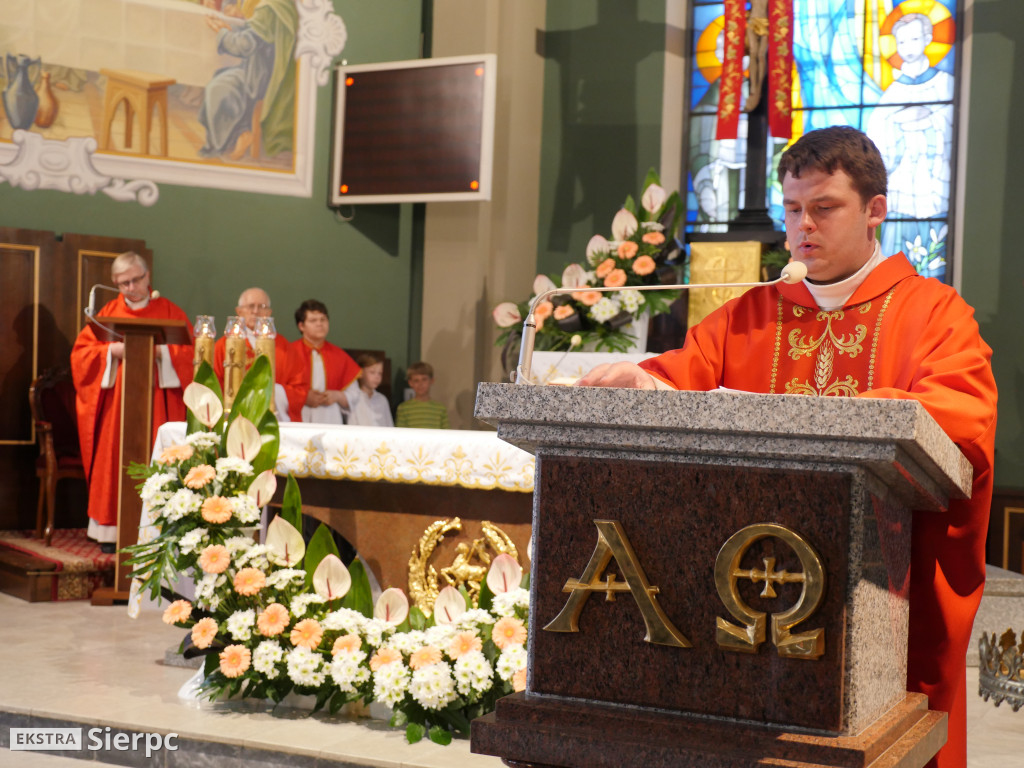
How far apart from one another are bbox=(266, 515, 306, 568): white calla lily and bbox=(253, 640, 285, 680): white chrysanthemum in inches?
9.7

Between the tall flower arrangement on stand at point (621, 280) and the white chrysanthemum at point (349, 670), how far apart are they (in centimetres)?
249

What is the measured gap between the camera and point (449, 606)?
134 inches

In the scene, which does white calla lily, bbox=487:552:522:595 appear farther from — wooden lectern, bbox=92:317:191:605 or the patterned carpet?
the patterned carpet

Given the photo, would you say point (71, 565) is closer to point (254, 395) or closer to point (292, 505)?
point (254, 395)

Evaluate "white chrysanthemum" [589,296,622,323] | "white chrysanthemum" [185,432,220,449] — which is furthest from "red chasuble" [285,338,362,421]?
"white chrysanthemum" [185,432,220,449]

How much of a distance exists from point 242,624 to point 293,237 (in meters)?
4.83

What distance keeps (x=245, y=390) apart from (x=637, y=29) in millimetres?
5505

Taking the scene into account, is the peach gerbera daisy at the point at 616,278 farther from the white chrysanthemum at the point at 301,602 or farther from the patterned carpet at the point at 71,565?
the patterned carpet at the point at 71,565

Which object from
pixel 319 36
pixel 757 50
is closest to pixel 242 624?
pixel 757 50

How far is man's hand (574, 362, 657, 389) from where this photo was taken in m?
1.61

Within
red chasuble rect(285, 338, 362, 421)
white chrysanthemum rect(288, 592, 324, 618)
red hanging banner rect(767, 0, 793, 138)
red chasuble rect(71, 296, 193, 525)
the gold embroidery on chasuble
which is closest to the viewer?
the gold embroidery on chasuble

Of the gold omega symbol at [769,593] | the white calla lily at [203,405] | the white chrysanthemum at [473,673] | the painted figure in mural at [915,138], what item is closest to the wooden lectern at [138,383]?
the white calla lily at [203,405]

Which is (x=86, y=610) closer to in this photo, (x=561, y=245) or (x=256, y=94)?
(x=256, y=94)

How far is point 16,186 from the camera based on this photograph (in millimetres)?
6832
